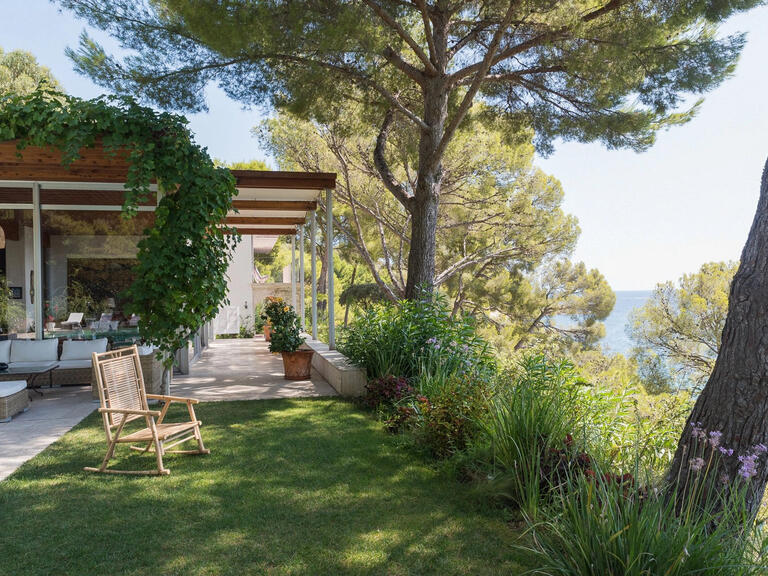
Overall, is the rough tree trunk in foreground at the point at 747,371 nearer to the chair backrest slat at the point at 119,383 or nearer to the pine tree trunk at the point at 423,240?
the chair backrest slat at the point at 119,383

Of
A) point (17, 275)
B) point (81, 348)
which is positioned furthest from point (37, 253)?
point (81, 348)

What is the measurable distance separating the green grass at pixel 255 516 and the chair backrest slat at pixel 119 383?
16.4 inches

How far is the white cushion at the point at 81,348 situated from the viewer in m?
7.88

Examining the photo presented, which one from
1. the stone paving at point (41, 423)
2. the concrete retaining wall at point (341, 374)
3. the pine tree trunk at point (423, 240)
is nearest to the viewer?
the stone paving at point (41, 423)

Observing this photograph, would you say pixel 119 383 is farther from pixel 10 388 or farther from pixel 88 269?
pixel 88 269

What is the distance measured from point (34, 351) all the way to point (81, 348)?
22.0 inches

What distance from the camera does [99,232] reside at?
859 cm

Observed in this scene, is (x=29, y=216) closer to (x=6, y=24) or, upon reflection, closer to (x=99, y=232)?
(x=99, y=232)

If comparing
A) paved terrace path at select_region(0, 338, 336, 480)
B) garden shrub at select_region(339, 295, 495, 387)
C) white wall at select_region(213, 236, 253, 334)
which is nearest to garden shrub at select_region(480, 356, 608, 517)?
garden shrub at select_region(339, 295, 495, 387)

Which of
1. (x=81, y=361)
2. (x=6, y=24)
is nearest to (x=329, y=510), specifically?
(x=81, y=361)

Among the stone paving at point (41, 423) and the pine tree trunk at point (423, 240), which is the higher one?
the pine tree trunk at point (423, 240)

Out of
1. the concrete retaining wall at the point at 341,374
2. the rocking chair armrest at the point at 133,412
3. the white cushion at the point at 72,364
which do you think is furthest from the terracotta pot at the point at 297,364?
the rocking chair armrest at the point at 133,412

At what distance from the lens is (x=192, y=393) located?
303 inches

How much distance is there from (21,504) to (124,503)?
0.65 meters
